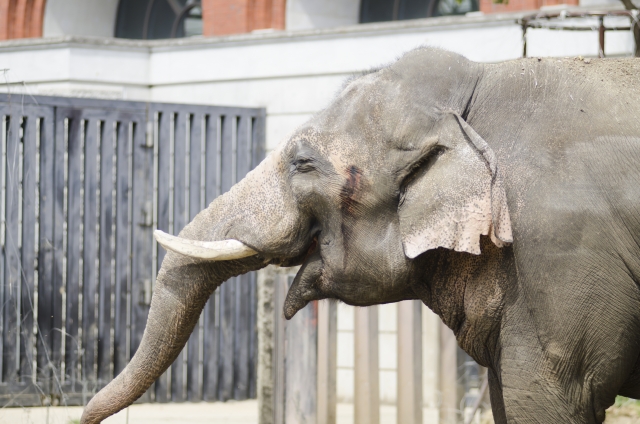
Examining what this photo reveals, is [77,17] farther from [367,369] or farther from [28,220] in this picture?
[367,369]

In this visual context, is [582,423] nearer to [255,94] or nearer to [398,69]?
[398,69]

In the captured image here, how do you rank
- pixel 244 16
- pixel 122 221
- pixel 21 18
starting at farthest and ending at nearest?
pixel 21 18
pixel 244 16
pixel 122 221

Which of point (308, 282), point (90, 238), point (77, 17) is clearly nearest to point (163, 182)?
point (90, 238)

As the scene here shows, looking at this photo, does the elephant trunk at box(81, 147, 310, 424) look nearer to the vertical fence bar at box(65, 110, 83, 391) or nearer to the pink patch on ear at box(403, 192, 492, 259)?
the pink patch on ear at box(403, 192, 492, 259)

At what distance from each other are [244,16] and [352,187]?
798cm

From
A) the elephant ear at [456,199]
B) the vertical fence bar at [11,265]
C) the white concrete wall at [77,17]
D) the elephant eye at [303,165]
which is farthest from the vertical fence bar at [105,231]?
the elephant ear at [456,199]

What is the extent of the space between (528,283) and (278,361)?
8.57 ft

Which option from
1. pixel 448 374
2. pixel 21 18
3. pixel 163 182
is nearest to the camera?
pixel 448 374

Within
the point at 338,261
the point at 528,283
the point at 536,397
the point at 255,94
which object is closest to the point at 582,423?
the point at 536,397

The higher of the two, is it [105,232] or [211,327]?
[105,232]

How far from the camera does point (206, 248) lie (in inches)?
133

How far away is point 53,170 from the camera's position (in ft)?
26.9

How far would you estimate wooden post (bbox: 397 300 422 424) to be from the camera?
219 inches

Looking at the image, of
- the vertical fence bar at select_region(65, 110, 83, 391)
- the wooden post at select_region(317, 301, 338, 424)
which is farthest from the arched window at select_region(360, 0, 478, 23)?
the wooden post at select_region(317, 301, 338, 424)
